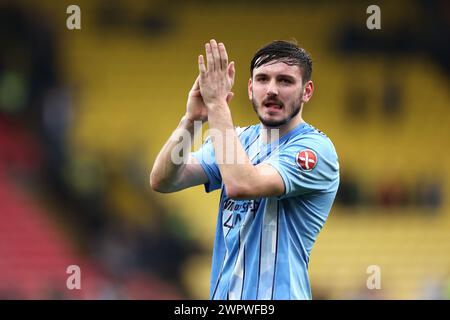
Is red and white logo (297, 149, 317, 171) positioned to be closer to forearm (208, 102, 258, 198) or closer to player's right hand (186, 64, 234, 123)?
forearm (208, 102, 258, 198)

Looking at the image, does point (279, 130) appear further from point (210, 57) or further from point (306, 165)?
point (210, 57)

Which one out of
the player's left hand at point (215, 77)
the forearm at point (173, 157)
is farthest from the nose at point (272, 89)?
the forearm at point (173, 157)

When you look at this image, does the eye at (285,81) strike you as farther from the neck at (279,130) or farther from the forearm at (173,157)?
the forearm at (173,157)

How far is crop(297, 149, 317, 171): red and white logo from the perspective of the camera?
12.7 ft

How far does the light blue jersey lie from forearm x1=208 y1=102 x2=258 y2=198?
22 centimetres

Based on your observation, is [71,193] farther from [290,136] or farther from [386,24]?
[290,136]

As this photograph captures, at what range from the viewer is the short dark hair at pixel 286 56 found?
3953 mm

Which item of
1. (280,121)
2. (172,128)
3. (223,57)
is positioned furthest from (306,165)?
(172,128)

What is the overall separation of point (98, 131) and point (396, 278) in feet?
17.7

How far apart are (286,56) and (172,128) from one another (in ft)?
31.5

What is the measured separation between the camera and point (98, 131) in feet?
43.5
